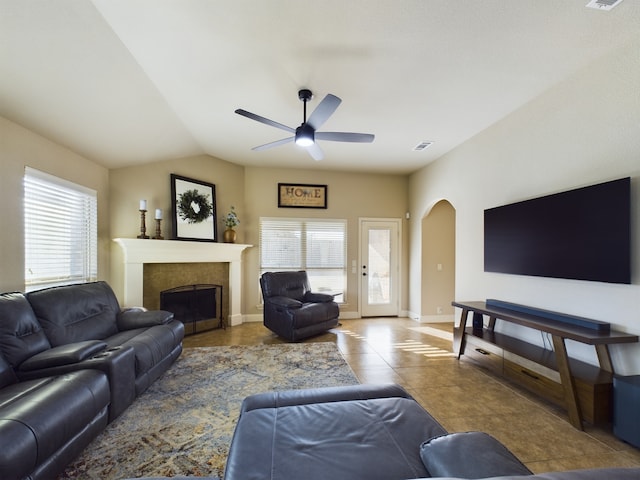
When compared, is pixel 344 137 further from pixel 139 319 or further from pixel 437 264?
pixel 437 264

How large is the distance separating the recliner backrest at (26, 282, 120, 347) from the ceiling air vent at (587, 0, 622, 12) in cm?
458

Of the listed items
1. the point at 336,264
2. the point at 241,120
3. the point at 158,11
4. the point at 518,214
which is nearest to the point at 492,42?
the point at 518,214

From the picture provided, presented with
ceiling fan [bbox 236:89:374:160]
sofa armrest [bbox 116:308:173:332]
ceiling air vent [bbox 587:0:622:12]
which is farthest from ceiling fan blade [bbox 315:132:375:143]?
sofa armrest [bbox 116:308:173:332]

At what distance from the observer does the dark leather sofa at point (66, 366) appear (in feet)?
4.78

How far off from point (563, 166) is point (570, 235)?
0.68 metres

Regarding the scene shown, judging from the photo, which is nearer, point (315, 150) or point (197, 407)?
point (197, 407)

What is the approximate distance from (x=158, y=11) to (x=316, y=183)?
12.8 feet

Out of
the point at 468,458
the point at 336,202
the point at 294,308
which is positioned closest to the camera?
the point at 468,458

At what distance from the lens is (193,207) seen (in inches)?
185

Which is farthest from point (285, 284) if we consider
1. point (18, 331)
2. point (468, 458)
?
point (468, 458)

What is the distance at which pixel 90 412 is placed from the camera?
71.7 inches

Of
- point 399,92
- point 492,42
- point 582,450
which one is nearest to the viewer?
A: point 582,450

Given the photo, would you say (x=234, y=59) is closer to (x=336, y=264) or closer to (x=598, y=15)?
(x=598, y=15)

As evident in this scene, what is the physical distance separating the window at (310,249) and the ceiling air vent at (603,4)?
428 cm
